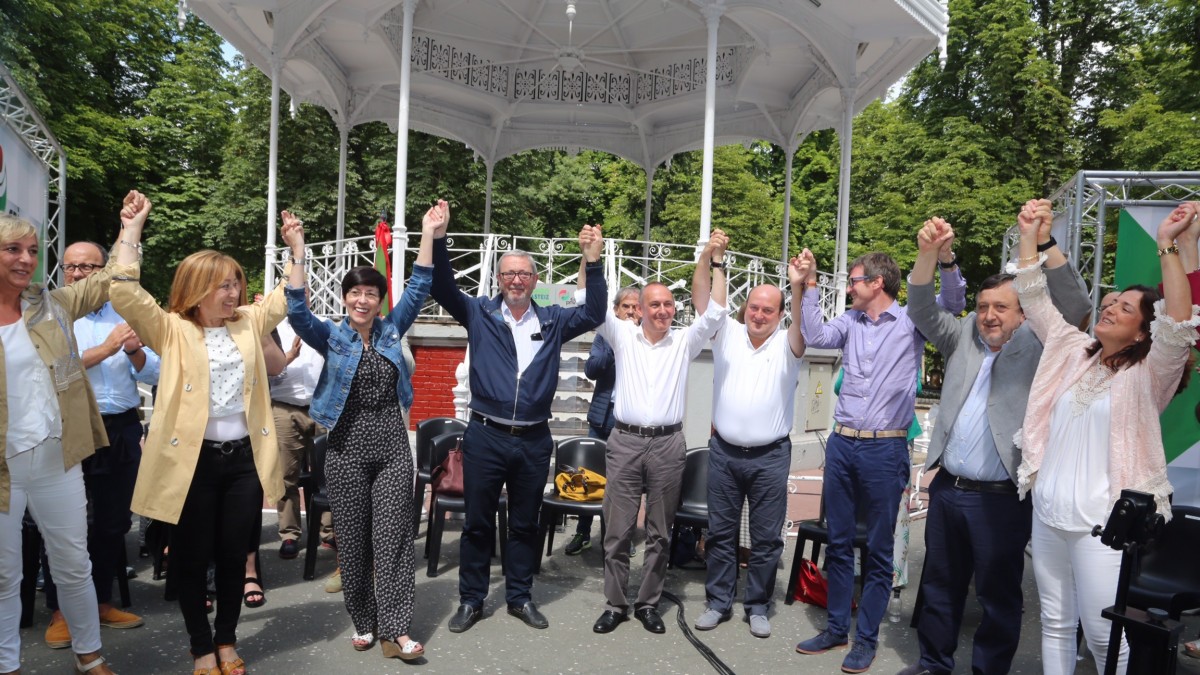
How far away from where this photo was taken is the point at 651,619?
15.2ft

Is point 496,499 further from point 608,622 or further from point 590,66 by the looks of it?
point 590,66

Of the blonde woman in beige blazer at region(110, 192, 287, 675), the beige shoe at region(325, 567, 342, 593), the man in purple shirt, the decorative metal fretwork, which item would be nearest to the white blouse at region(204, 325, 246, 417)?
the blonde woman in beige blazer at region(110, 192, 287, 675)

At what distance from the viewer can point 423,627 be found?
178 inches

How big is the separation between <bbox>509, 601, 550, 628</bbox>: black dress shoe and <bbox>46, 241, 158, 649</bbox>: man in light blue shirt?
1.97 m

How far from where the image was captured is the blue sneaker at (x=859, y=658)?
4.17m

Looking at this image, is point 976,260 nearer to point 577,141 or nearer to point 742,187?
point 742,187

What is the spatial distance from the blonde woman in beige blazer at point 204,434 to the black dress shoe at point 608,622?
5.95 feet

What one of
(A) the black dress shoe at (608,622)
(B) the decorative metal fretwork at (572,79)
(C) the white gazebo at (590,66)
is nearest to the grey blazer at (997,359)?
(A) the black dress shoe at (608,622)

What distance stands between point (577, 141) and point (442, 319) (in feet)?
17.1

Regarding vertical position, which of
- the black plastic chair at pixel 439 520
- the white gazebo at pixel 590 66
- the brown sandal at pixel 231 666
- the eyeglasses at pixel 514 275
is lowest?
the brown sandal at pixel 231 666

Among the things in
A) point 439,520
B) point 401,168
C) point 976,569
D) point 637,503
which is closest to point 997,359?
point 976,569

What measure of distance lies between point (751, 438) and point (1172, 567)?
2198mm

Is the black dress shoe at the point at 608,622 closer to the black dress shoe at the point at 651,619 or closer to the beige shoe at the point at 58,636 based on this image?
the black dress shoe at the point at 651,619

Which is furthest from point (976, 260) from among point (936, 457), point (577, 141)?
point (936, 457)
